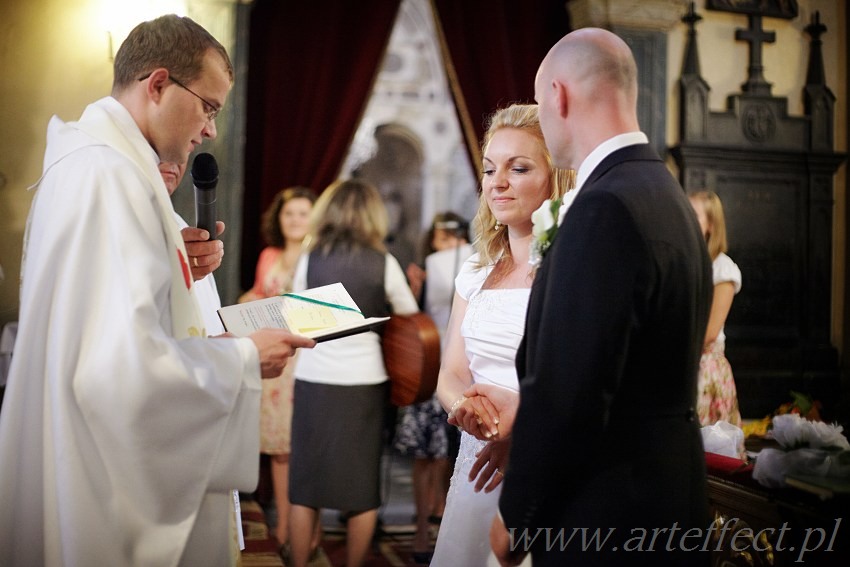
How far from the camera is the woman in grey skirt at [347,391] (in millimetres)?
4105

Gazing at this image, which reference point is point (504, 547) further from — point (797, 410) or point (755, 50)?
point (755, 50)

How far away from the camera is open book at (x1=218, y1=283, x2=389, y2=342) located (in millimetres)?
2086

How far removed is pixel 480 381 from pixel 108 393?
1041mm

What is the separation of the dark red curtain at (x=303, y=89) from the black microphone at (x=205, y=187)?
3388mm

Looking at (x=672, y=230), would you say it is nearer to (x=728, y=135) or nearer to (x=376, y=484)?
(x=376, y=484)

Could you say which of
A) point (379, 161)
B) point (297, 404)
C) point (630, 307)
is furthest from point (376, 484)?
point (379, 161)

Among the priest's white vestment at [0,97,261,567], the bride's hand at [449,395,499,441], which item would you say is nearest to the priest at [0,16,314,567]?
the priest's white vestment at [0,97,261,567]

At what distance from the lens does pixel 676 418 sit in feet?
5.44

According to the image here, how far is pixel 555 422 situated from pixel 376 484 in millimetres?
2758

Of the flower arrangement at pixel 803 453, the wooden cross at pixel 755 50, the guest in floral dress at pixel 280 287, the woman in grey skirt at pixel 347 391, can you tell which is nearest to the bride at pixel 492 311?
the flower arrangement at pixel 803 453


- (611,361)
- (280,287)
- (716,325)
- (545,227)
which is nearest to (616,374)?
(611,361)

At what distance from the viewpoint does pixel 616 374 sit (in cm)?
155

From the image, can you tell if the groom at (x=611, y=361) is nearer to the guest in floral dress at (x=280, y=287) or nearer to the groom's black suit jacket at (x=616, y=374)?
the groom's black suit jacket at (x=616, y=374)

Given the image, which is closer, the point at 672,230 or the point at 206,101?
the point at 672,230
